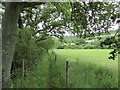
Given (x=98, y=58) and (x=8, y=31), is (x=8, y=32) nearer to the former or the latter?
(x=8, y=31)

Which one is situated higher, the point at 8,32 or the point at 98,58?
the point at 8,32

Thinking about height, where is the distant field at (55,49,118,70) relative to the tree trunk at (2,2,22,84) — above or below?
below

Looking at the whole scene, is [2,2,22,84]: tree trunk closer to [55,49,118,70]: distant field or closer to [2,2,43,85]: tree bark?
[2,2,43,85]: tree bark

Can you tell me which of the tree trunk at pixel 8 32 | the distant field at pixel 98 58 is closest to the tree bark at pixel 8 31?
the tree trunk at pixel 8 32

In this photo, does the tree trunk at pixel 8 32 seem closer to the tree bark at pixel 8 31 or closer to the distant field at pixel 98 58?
the tree bark at pixel 8 31

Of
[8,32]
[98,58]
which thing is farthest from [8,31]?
[98,58]

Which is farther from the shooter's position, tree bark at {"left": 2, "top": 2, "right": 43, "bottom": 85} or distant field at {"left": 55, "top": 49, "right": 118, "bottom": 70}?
distant field at {"left": 55, "top": 49, "right": 118, "bottom": 70}

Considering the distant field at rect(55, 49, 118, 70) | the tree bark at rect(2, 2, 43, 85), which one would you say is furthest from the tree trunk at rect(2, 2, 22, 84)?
the distant field at rect(55, 49, 118, 70)

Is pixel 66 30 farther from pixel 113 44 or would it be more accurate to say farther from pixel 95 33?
pixel 113 44

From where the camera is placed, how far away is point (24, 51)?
10.9 metres

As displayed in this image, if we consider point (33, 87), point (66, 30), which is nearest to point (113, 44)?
point (33, 87)

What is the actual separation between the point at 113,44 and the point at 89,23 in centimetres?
254

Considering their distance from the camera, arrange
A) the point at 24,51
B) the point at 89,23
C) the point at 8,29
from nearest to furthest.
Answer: the point at 89,23 → the point at 8,29 → the point at 24,51

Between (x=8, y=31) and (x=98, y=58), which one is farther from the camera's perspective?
(x=98, y=58)
